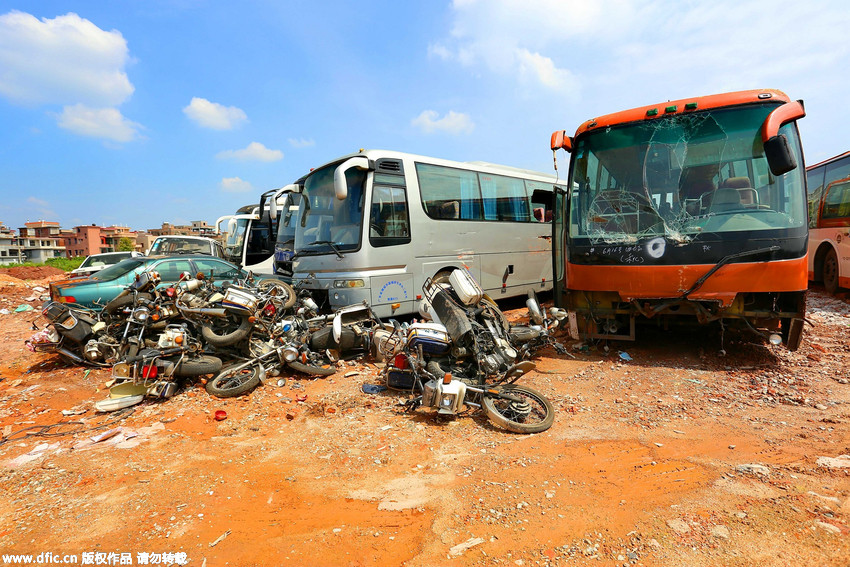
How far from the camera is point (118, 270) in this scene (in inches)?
321

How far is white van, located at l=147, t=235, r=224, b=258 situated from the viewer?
13.2 m

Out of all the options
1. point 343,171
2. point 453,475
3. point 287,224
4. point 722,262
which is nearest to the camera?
point 453,475

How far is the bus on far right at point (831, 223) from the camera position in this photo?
31.2 feet

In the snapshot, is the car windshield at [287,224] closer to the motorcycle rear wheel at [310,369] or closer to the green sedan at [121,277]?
the green sedan at [121,277]

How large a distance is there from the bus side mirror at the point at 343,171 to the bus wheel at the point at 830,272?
11.0 metres

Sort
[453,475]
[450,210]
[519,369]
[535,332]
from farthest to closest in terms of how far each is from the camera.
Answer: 1. [450,210]
2. [535,332]
3. [519,369]
4. [453,475]

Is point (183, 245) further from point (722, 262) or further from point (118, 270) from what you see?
point (722, 262)

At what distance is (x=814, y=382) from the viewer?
4.80m

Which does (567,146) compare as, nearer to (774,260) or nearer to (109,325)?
(774,260)

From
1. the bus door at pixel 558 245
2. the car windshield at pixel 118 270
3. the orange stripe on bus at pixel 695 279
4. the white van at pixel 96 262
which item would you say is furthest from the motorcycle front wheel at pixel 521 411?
the white van at pixel 96 262

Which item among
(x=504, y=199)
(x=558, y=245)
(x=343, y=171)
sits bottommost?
(x=558, y=245)

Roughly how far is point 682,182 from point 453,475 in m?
4.52

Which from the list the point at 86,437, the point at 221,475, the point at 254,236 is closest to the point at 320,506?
the point at 221,475

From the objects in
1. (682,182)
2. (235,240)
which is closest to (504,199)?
(682,182)
